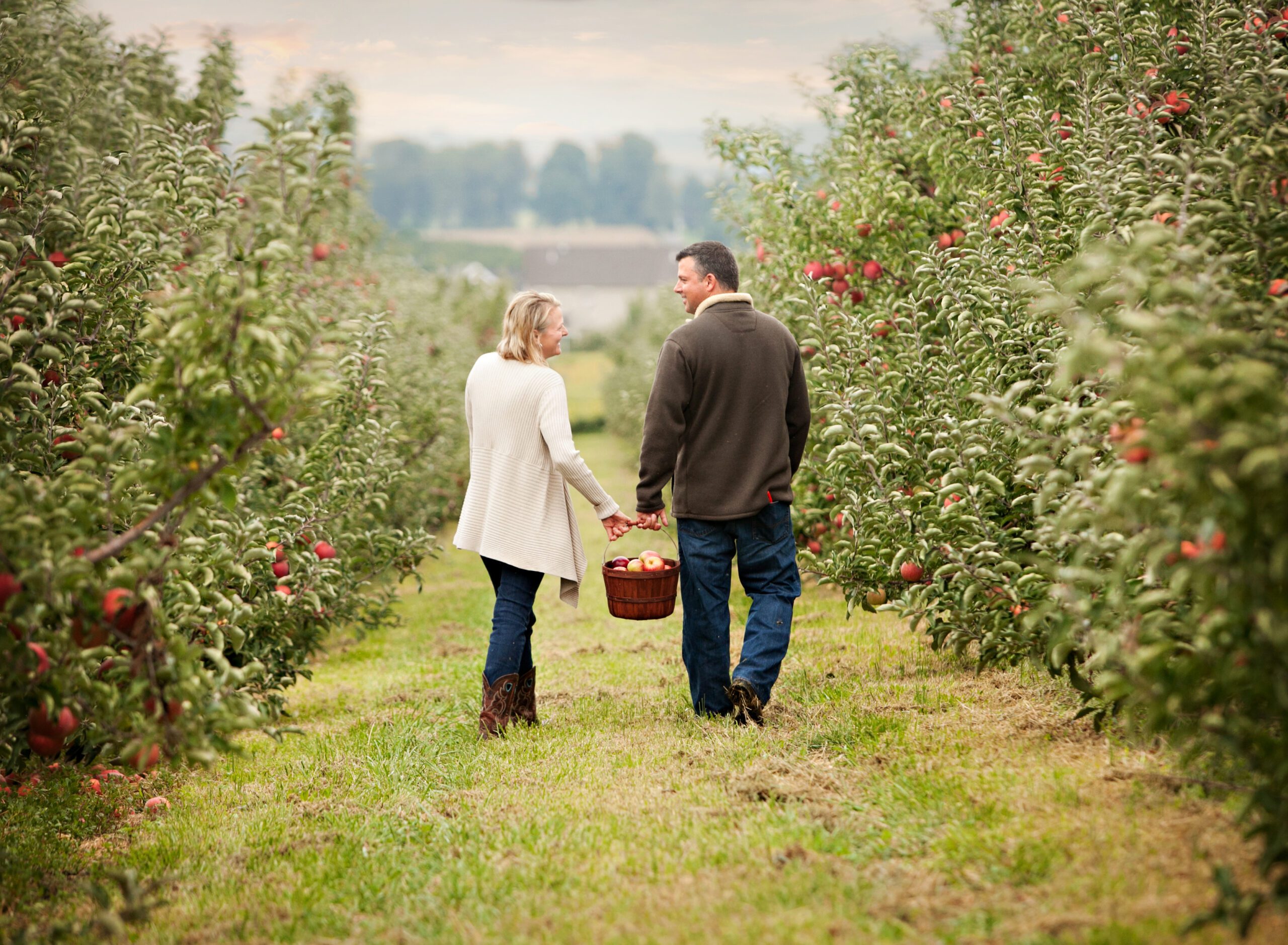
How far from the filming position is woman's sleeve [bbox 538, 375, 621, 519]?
467 centimetres

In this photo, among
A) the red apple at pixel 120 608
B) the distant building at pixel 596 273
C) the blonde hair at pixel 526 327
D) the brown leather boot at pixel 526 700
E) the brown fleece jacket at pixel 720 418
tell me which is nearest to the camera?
the red apple at pixel 120 608

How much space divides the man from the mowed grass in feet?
1.12

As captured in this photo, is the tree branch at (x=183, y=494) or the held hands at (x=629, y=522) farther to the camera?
the held hands at (x=629, y=522)

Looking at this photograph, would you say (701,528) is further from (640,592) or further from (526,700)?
(526,700)

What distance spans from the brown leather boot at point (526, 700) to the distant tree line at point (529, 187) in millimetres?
92802

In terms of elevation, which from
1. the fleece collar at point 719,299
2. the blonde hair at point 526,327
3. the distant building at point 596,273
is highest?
the distant building at point 596,273

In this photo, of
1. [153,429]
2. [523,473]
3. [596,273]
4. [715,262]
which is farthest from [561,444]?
[596,273]

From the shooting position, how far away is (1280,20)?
4.14m

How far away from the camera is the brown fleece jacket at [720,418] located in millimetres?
4547

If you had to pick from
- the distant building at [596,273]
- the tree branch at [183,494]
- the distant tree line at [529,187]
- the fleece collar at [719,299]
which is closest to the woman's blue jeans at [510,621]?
the fleece collar at [719,299]

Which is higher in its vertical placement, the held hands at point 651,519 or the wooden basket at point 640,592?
the held hands at point 651,519

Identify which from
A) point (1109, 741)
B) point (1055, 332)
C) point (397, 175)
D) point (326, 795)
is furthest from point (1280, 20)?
point (397, 175)

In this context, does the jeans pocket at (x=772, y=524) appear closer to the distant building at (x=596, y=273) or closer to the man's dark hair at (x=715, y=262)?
the man's dark hair at (x=715, y=262)

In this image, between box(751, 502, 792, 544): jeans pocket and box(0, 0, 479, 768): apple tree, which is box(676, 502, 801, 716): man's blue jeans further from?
box(0, 0, 479, 768): apple tree
